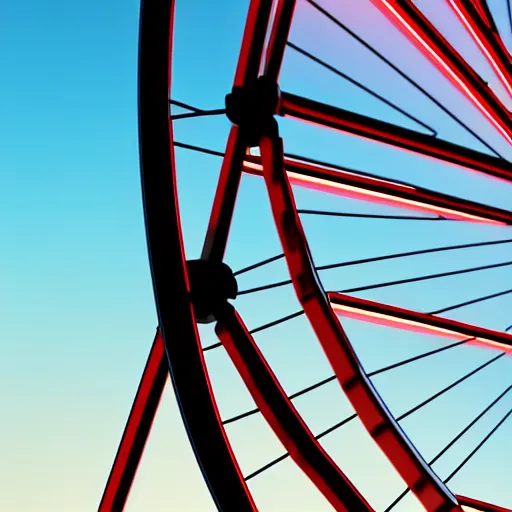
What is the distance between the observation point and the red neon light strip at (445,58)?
39.0ft

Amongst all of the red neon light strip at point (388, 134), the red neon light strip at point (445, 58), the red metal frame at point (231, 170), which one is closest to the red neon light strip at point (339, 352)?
the red metal frame at point (231, 170)

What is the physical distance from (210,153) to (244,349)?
3.15 metres

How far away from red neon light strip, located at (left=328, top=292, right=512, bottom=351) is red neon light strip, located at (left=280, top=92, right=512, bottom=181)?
3178 millimetres

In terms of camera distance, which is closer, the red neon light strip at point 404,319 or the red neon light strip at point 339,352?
the red neon light strip at point 339,352

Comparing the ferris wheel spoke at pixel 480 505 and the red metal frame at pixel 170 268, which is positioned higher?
the red metal frame at pixel 170 268

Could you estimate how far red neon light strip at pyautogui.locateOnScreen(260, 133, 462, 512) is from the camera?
30.8ft

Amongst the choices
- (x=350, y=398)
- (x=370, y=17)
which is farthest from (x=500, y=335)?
(x=370, y=17)

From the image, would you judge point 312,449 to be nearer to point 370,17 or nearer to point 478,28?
point 370,17

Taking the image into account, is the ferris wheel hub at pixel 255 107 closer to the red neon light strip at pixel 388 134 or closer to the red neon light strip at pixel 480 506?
the red neon light strip at pixel 388 134

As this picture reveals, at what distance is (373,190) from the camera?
12109mm

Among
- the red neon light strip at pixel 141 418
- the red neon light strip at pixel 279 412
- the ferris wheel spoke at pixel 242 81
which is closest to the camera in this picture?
the red neon light strip at pixel 279 412

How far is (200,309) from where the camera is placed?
364 inches

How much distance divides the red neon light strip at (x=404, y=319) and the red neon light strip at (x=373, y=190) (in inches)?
82.7

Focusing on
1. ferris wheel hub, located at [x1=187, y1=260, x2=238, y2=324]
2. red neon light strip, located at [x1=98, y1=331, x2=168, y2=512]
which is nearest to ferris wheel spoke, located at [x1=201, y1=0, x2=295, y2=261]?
ferris wheel hub, located at [x1=187, y1=260, x2=238, y2=324]
